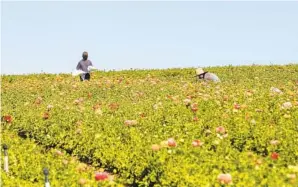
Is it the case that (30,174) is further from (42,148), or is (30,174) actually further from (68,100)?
(68,100)

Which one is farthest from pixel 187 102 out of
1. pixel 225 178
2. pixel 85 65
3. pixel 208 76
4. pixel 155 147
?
pixel 85 65

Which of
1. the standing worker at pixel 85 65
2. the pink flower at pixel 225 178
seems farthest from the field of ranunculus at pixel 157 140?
the standing worker at pixel 85 65

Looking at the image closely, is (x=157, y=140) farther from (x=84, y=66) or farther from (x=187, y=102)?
(x=84, y=66)

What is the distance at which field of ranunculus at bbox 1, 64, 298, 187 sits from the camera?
24.6 ft

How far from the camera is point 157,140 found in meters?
9.29

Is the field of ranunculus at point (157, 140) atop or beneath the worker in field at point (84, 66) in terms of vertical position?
beneath

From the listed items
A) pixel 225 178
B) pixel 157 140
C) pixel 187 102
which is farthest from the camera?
pixel 187 102

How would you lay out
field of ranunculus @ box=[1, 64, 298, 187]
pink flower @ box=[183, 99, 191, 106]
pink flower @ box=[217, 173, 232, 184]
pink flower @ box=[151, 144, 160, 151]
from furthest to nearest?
pink flower @ box=[183, 99, 191, 106] → pink flower @ box=[151, 144, 160, 151] → field of ranunculus @ box=[1, 64, 298, 187] → pink flower @ box=[217, 173, 232, 184]

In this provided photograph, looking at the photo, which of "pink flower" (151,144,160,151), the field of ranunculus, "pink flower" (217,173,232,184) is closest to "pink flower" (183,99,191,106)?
the field of ranunculus

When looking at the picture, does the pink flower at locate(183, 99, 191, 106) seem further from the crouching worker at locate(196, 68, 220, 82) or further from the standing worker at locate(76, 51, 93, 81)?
the standing worker at locate(76, 51, 93, 81)

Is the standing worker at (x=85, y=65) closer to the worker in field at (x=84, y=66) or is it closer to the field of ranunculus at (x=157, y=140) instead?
the worker in field at (x=84, y=66)

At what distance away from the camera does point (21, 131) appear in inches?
514

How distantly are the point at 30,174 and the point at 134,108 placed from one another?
474cm

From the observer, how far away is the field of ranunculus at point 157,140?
7.50 metres
